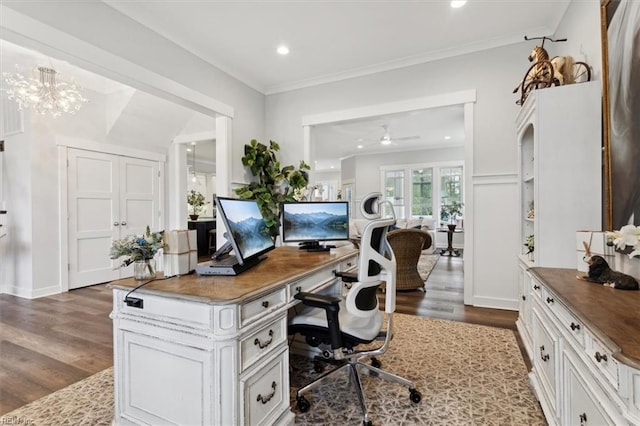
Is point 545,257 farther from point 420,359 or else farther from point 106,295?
point 106,295

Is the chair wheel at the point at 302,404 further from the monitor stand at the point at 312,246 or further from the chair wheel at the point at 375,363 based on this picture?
the monitor stand at the point at 312,246

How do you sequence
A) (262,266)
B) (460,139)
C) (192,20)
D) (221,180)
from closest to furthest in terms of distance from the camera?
(262,266) < (192,20) < (221,180) < (460,139)

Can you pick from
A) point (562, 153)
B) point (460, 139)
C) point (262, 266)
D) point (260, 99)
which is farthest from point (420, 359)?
point (460, 139)

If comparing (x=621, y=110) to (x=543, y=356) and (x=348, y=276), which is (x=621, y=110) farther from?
(x=348, y=276)

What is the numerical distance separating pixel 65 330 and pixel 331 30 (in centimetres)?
402

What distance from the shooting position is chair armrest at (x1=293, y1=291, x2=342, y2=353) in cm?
156

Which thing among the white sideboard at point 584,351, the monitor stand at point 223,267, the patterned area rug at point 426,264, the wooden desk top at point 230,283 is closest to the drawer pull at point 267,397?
the wooden desk top at point 230,283

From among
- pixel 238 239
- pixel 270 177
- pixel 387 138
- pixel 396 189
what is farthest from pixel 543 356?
pixel 396 189

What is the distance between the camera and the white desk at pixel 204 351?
1.24m

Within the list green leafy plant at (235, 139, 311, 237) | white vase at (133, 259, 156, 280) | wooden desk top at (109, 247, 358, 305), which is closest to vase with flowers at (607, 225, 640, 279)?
wooden desk top at (109, 247, 358, 305)

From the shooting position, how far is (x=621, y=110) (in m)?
1.66

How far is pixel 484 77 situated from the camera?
139 inches

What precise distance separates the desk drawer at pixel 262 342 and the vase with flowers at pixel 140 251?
63 cm

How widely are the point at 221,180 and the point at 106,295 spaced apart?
7.52 ft
